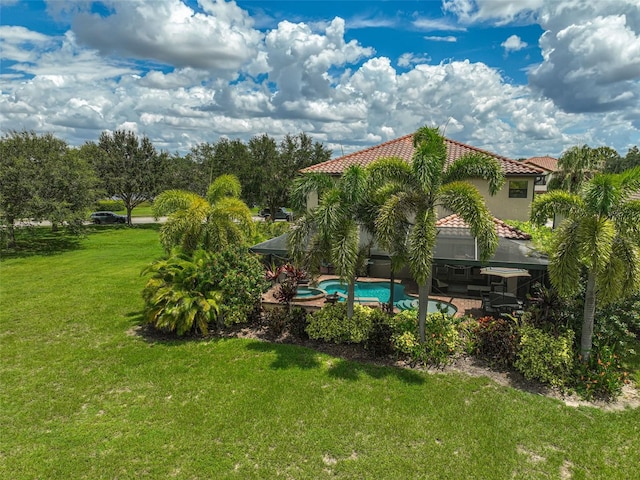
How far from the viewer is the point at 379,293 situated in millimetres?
19641

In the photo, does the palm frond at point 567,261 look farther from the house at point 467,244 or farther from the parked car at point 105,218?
the parked car at point 105,218

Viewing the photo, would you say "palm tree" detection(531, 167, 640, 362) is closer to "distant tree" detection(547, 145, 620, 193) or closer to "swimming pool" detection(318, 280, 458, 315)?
"swimming pool" detection(318, 280, 458, 315)

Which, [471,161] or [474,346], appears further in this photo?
[474,346]

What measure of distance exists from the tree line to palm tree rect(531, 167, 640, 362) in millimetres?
23588

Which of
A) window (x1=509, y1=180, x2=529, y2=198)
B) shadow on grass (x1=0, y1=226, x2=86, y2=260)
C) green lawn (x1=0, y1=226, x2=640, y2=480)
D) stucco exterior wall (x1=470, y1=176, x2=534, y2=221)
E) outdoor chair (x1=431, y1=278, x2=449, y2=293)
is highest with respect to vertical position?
window (x1=509, y1=180, x2=529, y2=198)

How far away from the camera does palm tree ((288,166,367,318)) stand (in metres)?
10.9

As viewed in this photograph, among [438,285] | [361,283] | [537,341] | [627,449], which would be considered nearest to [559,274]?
[537,341]

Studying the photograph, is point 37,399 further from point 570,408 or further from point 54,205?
point 54,205

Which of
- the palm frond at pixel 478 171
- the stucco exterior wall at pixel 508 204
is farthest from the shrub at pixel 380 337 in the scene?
the stucco exterior wall at pixel 508 204

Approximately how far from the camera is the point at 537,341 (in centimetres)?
1055

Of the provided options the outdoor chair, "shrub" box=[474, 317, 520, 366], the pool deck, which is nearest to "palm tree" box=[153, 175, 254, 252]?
the pool deck

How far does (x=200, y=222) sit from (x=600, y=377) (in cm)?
1368

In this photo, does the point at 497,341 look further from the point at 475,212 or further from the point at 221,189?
the point at 221,189

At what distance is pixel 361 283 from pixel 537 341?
431 inches
